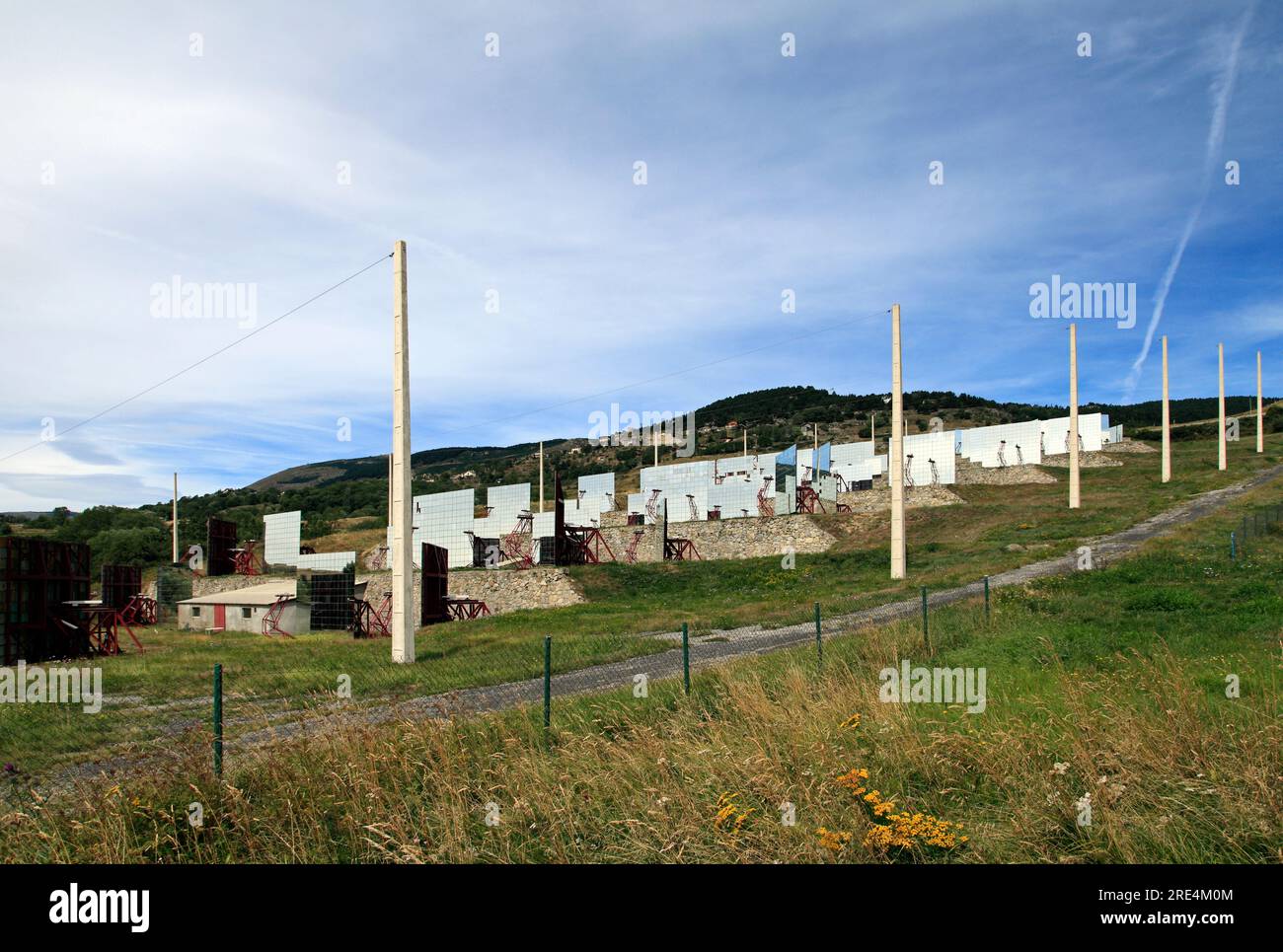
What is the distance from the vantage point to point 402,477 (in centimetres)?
1822

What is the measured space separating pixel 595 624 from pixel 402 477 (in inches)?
369

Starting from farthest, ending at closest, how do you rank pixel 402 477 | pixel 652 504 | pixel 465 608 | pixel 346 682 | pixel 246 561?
1. pixel 652 504
2. pixel 246 561
3. pixel 465 608
4. pixel 402 477
5. pixel 346 682

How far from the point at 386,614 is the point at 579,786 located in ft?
106

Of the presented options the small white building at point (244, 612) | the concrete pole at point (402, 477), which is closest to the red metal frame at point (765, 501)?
the small white building at point (244, 612)

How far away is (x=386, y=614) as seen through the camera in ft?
123

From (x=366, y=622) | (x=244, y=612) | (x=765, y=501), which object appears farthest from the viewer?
(x=765, y=501)

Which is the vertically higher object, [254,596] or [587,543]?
[587,543]

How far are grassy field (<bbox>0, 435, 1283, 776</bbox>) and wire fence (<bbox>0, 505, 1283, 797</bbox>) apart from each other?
0.08 metres

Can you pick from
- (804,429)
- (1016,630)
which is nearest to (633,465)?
(804,429)

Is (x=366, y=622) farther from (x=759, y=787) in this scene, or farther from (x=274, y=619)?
(x=759, y=787)

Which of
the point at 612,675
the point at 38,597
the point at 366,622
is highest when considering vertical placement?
the point at 38,597

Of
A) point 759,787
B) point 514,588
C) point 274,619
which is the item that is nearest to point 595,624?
point 514,588
